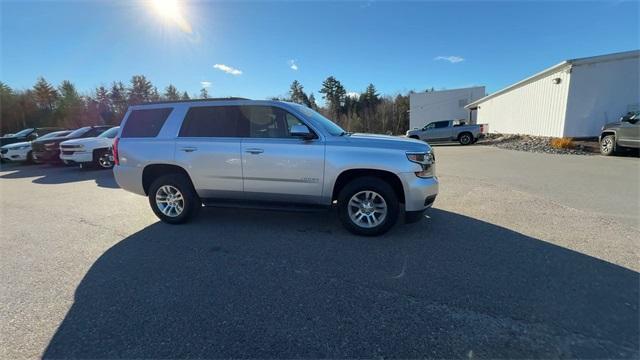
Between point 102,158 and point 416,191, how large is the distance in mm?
12513

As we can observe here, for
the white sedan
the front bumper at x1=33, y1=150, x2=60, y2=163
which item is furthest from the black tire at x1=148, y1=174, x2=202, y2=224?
the white sedan

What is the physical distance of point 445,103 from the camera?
39688 mm

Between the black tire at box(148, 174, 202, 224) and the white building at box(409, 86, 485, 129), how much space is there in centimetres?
4000

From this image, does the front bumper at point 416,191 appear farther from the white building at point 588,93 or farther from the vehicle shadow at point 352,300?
the white building at point 588,93

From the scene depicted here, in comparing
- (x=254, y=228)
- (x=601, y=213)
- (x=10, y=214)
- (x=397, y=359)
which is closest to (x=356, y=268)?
(x=397, y=359)

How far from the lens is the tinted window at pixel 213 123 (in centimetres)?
467

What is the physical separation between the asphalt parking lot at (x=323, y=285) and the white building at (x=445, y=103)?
1455 inches

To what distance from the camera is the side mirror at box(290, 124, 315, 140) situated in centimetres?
415

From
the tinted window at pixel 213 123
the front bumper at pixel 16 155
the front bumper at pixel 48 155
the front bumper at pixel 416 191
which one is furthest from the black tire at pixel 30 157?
the front bumper at pixel 416 191

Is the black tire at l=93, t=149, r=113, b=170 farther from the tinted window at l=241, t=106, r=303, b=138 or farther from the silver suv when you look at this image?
the tinted window at l=241, t=106, r=303, b=138

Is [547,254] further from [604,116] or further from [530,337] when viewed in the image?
[604,116]

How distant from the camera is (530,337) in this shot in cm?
Result: 230

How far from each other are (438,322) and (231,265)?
7.46ft

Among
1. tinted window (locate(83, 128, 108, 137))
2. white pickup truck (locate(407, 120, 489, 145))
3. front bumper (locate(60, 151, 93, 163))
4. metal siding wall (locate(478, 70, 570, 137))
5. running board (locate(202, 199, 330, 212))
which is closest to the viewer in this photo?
running board (locate(202, 199, 330, 212))
